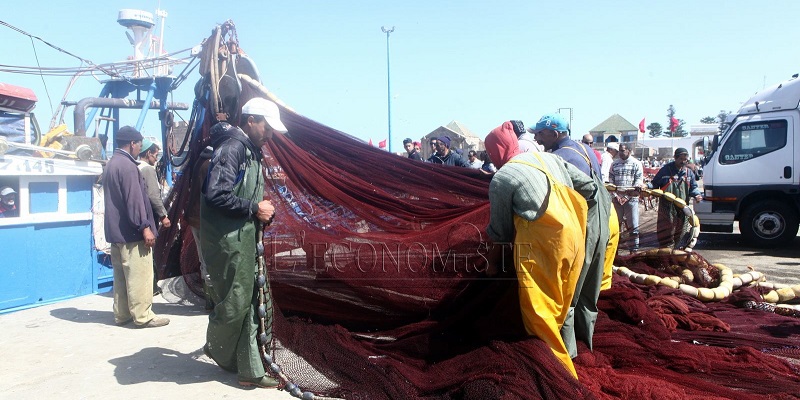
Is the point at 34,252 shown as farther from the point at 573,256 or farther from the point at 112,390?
the point at 573,256

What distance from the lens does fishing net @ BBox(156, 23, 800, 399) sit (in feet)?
10.6

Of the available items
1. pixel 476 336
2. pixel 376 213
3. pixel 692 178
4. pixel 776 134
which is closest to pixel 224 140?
pixel 376 213

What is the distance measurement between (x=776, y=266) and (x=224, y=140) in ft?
27.0

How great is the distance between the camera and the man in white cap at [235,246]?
3467 millimetres

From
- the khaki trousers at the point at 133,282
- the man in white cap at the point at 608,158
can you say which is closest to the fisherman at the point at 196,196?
the khaki trousers at the point at 133,282

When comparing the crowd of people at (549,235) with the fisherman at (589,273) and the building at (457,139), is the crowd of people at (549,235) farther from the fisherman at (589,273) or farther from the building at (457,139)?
the building at (457,139)

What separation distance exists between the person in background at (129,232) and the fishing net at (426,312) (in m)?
0.42

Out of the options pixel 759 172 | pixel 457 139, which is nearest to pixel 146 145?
pixel 759 172

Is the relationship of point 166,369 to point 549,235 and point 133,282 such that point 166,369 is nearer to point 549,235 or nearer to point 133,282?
point 133,282

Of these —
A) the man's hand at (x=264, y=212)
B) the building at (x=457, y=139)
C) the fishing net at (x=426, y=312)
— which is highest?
the building at (x=457, y=139)

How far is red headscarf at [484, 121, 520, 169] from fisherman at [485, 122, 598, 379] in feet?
0.47

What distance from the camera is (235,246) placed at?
348cm

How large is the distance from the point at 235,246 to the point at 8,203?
3506 mm

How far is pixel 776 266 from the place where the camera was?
327 inches
